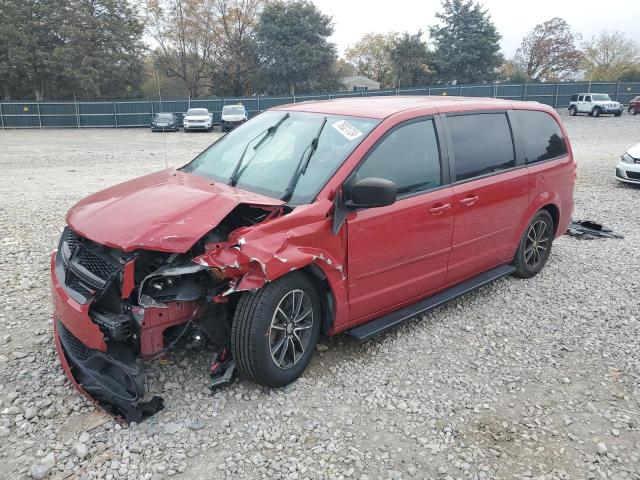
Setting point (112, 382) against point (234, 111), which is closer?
point (112, 382)

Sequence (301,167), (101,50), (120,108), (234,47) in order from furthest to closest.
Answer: (234,47), (101,50), (120,108), (301,167)

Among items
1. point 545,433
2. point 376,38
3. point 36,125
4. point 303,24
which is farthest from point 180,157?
point 376,38

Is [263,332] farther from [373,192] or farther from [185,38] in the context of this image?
[185,38]

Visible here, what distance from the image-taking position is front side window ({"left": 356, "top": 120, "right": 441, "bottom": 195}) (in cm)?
367

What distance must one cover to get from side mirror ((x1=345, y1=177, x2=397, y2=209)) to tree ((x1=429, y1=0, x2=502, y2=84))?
45.7m

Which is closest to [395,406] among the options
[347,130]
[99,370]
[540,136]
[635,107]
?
[99,370]

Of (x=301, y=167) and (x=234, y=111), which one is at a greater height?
(x=234, y=111)

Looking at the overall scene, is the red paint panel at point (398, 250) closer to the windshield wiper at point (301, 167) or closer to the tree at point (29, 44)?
the windshield wiper at point (301, 167)

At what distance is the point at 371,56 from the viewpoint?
6306 cm

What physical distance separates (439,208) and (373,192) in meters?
0.98

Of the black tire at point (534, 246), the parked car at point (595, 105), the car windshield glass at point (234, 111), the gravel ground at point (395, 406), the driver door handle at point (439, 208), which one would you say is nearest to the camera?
the gravel ground at point (395, 406)

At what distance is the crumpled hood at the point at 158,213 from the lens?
2943 mm

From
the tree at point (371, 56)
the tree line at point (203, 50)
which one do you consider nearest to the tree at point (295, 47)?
the tree line at point (203, 50)

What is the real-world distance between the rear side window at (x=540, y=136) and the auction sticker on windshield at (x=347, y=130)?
6.86ft
